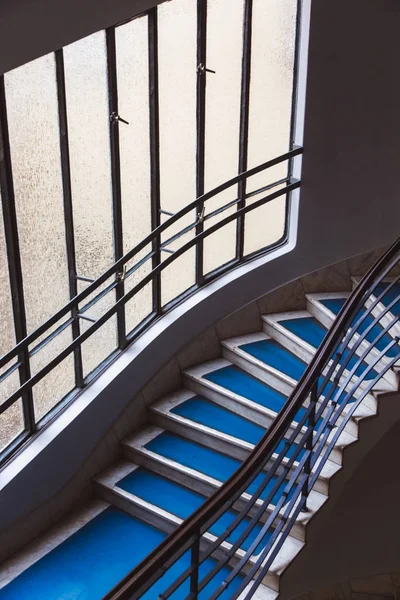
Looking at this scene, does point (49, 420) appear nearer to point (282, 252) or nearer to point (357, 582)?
point (282, 252)

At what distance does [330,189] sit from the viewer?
718cm

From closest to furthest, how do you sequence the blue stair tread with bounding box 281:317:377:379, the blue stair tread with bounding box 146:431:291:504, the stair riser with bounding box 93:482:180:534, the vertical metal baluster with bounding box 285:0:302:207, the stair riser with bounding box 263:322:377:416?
the stair riser with bounding box 93:482:180:534
the blue stair tread with bounding box 146:431:291:504
the vertical metal baluster with bounding box 285:0:302:207
the stair riser with bounding box 263:322:377:416
the blue stair tread with bounding box 281:317:377:379

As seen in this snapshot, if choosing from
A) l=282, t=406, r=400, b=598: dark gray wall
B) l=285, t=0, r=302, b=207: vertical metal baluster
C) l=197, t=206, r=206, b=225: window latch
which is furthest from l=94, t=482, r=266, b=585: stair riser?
l=285, t=0, r=302, b=207: vertical metal baluster

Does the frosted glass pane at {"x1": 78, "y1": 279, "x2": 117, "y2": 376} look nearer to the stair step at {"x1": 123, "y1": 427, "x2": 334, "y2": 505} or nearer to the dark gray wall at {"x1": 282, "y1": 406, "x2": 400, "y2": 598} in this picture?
the stair step at {"x1": 123, "y1": 427, "x2": 334, "y2": 505}

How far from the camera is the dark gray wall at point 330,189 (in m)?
6.04

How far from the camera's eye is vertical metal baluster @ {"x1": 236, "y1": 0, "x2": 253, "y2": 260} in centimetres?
639

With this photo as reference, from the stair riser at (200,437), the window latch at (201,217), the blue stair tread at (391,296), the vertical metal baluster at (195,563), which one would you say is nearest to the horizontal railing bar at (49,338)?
the stair riser at (200,437)

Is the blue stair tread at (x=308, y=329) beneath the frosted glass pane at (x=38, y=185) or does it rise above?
beneath

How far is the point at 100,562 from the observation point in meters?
5.59

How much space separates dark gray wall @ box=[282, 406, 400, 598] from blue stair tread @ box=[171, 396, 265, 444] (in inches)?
34.4

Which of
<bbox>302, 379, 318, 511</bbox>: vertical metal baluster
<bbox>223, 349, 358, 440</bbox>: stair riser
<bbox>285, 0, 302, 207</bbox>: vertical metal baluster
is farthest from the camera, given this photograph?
<bbox>285, 0, 302, 207</bbox>: vertical metal baluster

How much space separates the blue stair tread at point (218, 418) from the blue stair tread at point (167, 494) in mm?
549

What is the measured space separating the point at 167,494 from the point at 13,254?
2.19 m

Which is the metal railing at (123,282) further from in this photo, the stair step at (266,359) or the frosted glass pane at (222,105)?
the stair step at (266,359)
